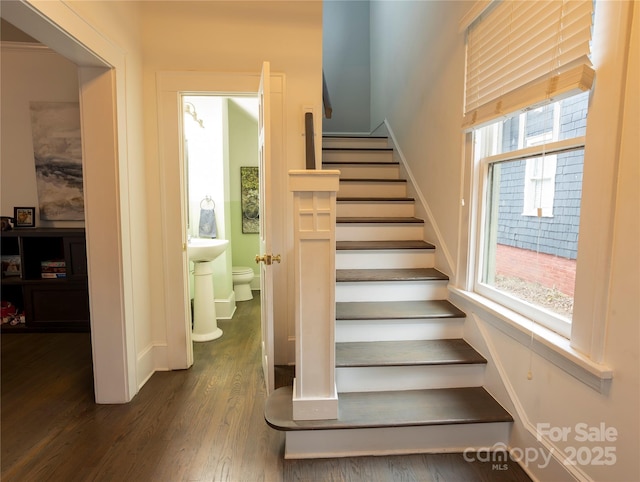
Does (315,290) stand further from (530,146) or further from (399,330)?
(530,146)

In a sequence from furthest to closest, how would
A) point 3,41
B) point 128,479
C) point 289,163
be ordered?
point 3,41, point 289,163, point 128,479

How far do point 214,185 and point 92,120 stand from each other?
194 centimetres

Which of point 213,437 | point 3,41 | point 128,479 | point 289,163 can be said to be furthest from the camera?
point 3,41

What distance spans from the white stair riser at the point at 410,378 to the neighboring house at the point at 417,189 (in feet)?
0.38

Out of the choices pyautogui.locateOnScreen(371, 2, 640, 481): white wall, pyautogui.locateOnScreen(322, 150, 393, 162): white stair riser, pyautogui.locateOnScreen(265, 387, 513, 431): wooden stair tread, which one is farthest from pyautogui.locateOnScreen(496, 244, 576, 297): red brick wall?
pyautogui.locateOnScreen(322, 150, 393, 162): white stair riser

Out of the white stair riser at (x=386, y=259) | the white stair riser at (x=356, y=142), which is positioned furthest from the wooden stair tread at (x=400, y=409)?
the white stair riser at (x=356, y=142)

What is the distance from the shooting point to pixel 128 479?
1.62 meters

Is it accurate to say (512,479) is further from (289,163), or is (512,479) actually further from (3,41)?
(3,41)

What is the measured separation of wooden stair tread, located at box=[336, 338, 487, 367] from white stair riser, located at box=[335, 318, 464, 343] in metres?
0.03

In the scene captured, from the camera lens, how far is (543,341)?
154cm

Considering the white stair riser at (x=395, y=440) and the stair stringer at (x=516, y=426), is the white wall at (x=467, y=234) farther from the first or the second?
the white stair riser at (x=395, y=440)

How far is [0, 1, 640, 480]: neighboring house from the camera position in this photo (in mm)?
1227

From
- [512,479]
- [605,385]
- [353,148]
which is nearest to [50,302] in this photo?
[353,148]

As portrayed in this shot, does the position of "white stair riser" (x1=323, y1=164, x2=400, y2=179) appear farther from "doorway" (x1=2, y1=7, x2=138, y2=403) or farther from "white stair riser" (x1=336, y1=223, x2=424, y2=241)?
"doorway" (x1=2, y1=7, x2=138, y2=403)
